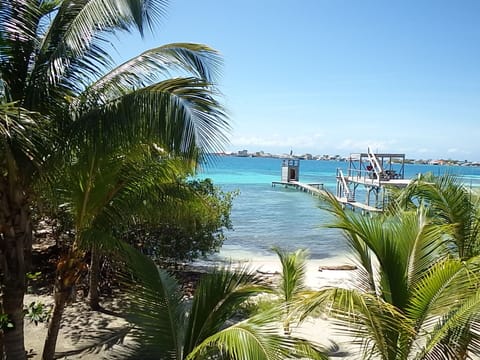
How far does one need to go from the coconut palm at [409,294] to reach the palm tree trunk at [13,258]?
331 centimetres

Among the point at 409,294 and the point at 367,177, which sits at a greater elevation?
the point at 409,294

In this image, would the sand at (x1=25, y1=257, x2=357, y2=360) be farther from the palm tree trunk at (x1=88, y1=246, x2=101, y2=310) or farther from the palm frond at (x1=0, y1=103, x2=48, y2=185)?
the palm frond at (x1=0, y1=103, x2=48, y2=185)

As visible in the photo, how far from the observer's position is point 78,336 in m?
7.15

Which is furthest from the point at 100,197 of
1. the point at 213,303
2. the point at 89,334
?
the point at 89,334

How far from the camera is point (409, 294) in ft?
11.3

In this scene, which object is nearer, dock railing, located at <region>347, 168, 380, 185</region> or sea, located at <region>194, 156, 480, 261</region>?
sea, located at <region>194, 156, 480, 261</region>

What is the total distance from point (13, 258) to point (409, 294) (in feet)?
13.2

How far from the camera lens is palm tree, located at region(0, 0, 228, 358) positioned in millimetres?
4250

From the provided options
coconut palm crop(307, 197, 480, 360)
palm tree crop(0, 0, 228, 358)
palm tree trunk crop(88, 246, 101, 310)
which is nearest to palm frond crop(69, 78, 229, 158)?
palm tree crop(0, 0, 228, 358)

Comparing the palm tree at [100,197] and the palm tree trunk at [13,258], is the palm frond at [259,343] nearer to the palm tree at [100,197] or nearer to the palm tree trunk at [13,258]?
the palm tree at [100,197]

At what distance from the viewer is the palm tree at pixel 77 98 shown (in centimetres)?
425

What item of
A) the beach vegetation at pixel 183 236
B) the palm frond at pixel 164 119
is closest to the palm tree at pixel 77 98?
the palm frond at pixel 164 119

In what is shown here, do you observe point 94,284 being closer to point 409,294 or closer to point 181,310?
point 181,310

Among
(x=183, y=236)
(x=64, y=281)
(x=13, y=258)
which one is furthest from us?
(x=183, y=236)
